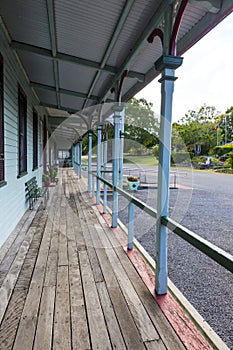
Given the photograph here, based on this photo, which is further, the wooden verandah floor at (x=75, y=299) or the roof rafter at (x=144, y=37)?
the roof rafter at (x=144, y=37)

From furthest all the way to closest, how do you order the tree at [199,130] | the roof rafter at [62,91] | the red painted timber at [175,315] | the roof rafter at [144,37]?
the roof rafter at [62,91], the tree at [199,130], the roof rafter at [144,37], the red painted timber at [175,315]

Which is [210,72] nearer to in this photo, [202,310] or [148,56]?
[148,56]

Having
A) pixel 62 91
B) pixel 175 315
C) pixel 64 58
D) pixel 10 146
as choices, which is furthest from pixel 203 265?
pixel 62 91

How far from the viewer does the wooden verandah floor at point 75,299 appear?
5.41 ft

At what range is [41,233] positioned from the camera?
3881 millimetres

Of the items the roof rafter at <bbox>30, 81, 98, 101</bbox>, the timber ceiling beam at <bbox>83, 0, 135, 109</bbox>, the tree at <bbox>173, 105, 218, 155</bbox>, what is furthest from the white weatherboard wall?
the tree at <bbox>173, 105, 218, 155</bbox>

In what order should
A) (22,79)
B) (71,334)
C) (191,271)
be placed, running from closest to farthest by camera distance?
(71,334) < (191,271) < (22,79)

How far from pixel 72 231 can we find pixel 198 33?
3167mm

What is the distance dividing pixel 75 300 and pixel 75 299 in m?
0.01

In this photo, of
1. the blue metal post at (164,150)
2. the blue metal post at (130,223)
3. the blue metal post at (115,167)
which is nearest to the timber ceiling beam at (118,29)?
the blue metal post at (164,150)

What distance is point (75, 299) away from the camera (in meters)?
2.11

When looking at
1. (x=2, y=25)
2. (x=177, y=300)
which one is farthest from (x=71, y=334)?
(x=2, y=25)

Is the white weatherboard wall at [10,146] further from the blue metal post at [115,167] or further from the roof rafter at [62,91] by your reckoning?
the blue metal post at [115,167]

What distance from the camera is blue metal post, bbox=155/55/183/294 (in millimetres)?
2057
